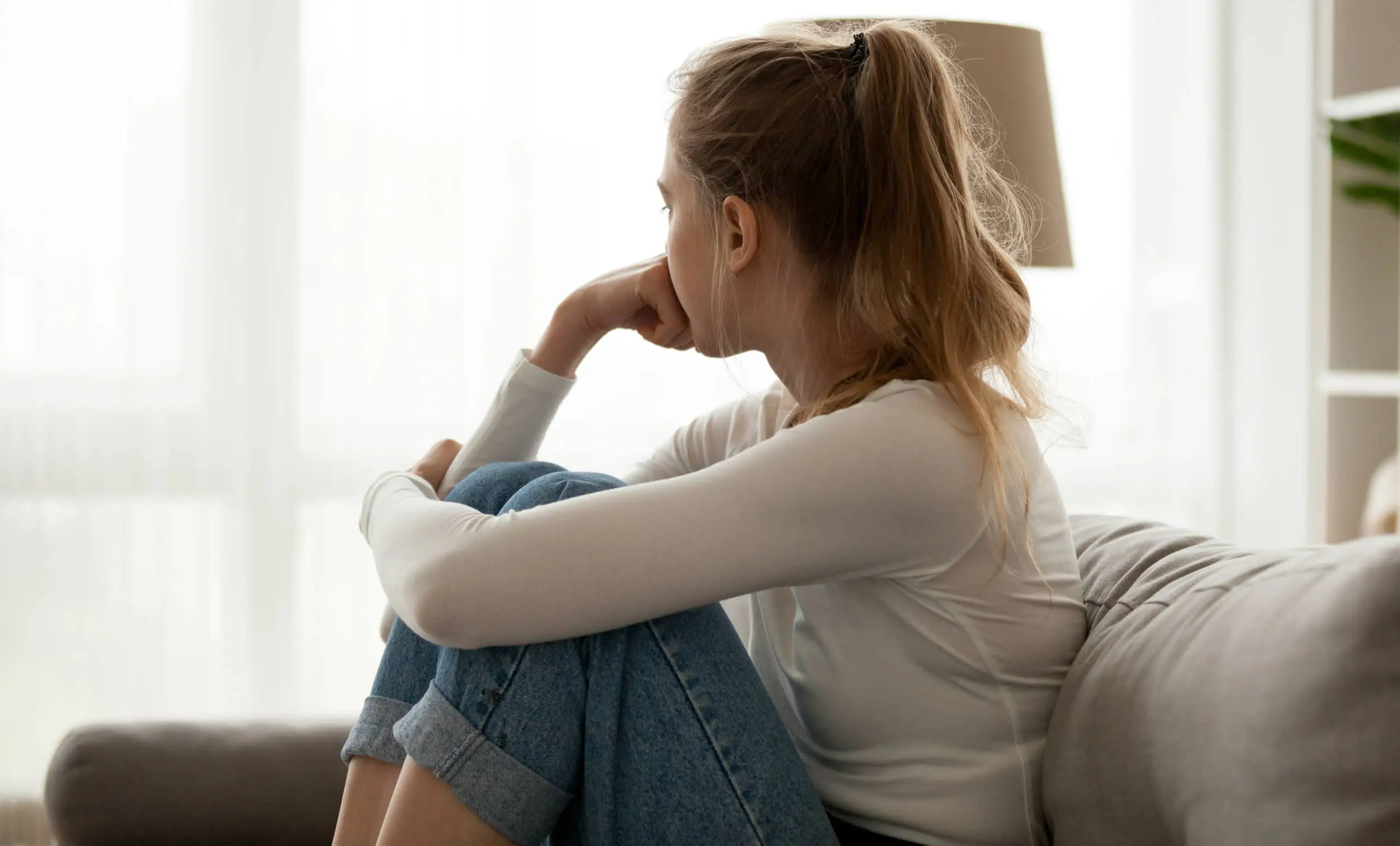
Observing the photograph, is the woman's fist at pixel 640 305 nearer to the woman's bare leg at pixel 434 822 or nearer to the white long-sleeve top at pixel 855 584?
the white long-sleeve top at pixel 855 584

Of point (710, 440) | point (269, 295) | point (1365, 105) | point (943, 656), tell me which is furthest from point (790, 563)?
point (1365, 105)

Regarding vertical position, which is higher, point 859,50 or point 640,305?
point 859,50

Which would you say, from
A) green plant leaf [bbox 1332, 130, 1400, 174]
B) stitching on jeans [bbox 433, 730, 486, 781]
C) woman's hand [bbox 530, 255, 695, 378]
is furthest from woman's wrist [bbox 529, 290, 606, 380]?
green plant leaf [bbox 1332, 130, 1400, 174]

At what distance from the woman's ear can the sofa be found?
425mm

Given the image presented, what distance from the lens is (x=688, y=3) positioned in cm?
257

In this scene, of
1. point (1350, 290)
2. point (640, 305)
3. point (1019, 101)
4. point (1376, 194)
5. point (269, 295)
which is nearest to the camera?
point (640, 305)

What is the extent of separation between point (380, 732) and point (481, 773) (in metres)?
0.18

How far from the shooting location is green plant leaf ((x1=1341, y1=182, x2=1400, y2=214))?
2455 millimetres

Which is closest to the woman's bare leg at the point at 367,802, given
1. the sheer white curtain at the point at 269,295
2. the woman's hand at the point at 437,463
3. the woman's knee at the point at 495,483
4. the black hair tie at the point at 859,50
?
the woman's knee at the point at 495,483

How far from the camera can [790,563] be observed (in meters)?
0.94

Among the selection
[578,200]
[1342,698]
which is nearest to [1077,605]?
[1342,698]

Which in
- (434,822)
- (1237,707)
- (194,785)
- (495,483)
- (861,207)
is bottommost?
(194,785)

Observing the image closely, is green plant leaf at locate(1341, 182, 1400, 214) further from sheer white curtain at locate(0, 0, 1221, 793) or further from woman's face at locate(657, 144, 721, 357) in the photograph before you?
woman's face at locate(657, 144, 721, 357)

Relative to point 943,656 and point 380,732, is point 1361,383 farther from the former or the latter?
point 380,732
